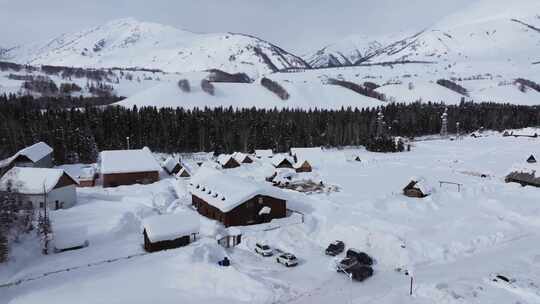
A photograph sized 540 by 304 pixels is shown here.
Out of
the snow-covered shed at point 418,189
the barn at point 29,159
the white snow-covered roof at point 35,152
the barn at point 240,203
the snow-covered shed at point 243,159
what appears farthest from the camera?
the snow-covered shed at point 243,159

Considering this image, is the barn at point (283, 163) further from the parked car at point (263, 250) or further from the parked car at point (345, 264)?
the parked car at point (345, 264)

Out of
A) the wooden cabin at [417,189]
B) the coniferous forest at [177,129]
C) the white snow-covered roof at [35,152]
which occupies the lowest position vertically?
the wooden cabin at [417,189]

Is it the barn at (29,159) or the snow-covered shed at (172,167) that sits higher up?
the barn at (29,159)

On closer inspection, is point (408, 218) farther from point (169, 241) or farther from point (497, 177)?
point (497, 177)

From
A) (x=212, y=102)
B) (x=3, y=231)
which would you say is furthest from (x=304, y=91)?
(x=3, y=231)

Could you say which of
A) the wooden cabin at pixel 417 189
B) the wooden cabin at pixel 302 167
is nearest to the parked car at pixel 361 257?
the wooden cabin at pixel 417 189

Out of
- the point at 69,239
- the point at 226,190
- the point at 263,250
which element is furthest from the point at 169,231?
the point at 226,190

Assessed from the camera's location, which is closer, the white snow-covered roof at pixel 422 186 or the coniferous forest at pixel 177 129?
the white snow-covered roof at pixel 422 186

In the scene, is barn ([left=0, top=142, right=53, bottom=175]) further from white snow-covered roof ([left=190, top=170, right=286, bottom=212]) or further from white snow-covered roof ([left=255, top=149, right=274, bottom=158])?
white snow-covered roof ([left=255, top=149, right=274, bottom=158])
